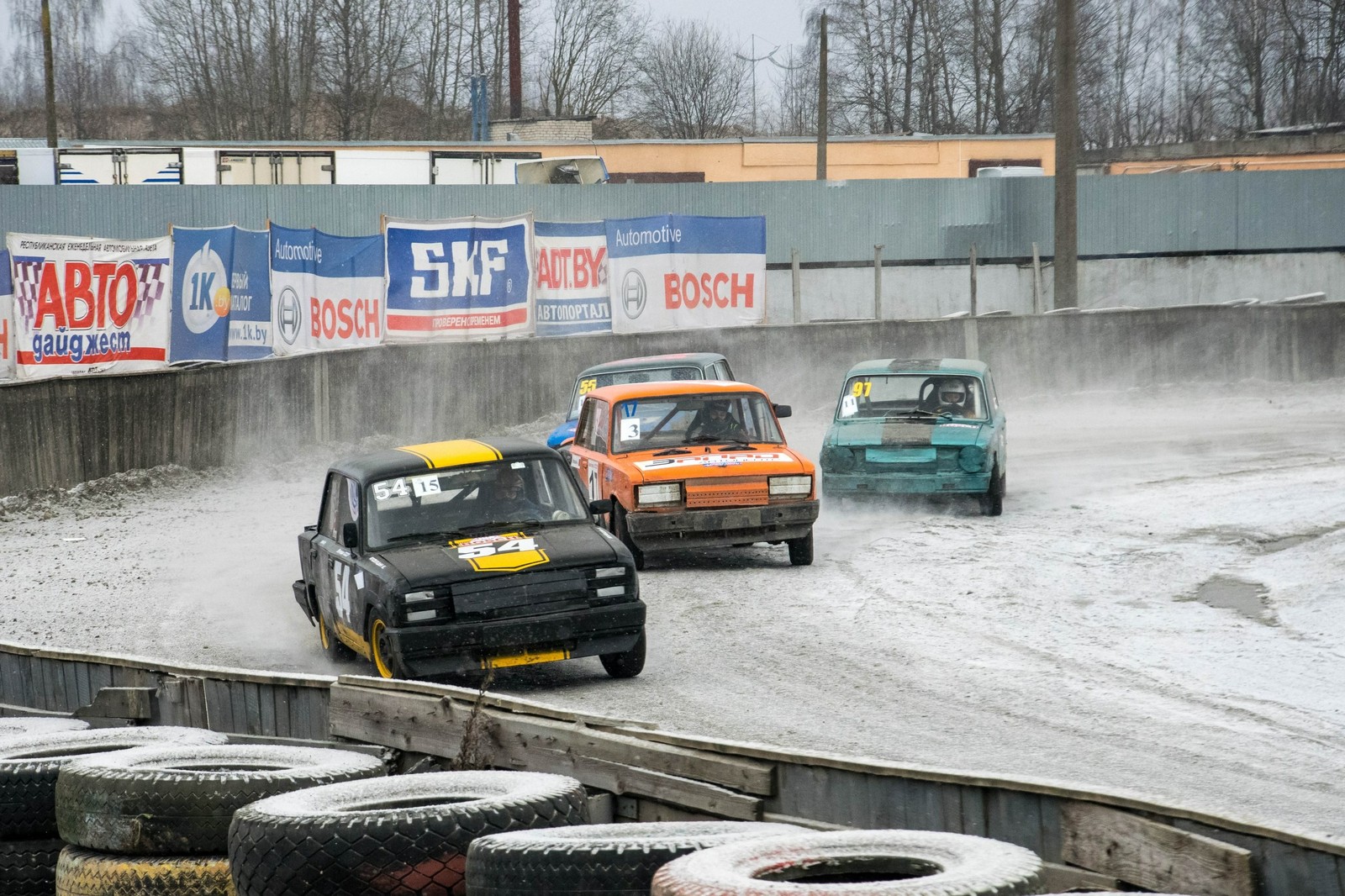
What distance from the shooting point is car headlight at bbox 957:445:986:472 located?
50.8 ft

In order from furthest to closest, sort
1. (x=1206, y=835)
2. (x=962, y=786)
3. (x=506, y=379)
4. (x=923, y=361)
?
(x=506, y=379) → (x=923, y=361) → (x=962, y=786) → (x=1206, y=835)

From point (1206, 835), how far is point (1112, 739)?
4302mm

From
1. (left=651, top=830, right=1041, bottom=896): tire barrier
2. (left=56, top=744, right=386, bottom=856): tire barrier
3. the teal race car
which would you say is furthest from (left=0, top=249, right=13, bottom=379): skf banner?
(left=651, top=830, right=1041, bottom=896): tire barrier

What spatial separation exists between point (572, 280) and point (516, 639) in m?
17.5

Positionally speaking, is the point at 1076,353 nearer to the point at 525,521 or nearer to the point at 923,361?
the point at 923,361

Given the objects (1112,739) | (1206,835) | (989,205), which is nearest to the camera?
(1206,835)

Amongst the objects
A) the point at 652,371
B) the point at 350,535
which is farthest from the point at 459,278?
the point at 350,535

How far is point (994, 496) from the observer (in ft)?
52.1

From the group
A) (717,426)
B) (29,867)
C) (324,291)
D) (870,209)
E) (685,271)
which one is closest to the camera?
(29,867)

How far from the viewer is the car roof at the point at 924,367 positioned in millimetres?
16562

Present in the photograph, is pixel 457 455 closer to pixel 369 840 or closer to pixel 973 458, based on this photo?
pixel 369 840

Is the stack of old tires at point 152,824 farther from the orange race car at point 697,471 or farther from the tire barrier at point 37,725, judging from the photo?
the orange race car at point 697,471

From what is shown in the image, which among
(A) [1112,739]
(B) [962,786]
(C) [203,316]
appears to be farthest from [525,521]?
(C) [203,316]

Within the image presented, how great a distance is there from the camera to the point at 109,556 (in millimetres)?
14695
